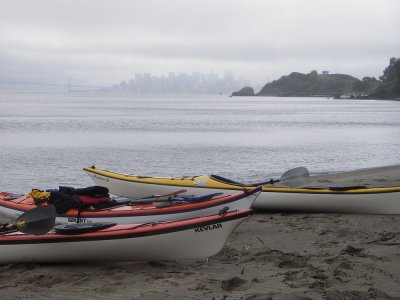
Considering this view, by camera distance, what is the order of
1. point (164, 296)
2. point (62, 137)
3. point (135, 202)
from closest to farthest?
1. point (164, 296)
2. point (135, 202)
3. point (62, 137)

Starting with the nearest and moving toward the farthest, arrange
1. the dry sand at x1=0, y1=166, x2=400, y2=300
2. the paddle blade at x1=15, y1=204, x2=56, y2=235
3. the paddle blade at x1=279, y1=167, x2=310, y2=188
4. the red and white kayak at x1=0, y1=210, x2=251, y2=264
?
the dry sand at x1=0, y1=166, x2=400, y2=300
the red and white kayak at x1=0, y1=210, x2=251, y2=264
the paddle blade at x1=15, y1=204, x2=56, y2=235
the paddle blade at x1=279, y1=167, x2=310, y2=188

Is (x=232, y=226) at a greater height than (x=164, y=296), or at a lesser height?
greater

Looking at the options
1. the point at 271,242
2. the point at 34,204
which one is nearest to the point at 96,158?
the point at 34,204

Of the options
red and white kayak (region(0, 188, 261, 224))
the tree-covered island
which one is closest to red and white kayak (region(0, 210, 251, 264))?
red and white kayak (region(0, 188, 261, 224))

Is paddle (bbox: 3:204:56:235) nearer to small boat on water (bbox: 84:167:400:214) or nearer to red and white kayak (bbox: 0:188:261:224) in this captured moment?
A: red and white kayak (bbox: 0:188:261:224)

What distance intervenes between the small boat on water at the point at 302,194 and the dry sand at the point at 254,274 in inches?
40.2

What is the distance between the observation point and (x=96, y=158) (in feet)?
60.4

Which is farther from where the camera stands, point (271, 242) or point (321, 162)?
point (321, 162)

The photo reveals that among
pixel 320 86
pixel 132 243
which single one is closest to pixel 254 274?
pixel 132 243

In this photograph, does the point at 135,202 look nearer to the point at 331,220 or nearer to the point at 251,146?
the point at 331,220

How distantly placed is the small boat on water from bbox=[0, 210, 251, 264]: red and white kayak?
9.22 feet

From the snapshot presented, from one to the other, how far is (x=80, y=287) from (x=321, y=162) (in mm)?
13752

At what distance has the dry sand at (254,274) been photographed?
419 cm

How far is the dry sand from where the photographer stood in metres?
4.19
